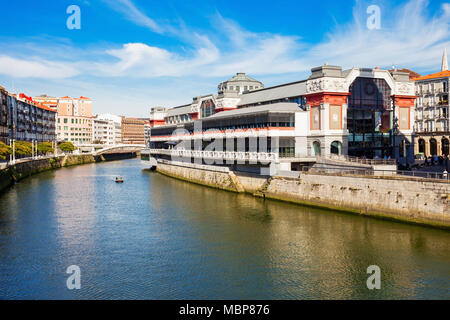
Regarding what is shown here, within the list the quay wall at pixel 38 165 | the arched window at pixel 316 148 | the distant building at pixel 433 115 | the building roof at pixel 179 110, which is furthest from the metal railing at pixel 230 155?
the distant building at pixel 433 115

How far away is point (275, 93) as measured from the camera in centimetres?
8169

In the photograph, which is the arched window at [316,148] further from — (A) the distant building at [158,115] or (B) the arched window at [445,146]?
(A) the distant building at [158,115]

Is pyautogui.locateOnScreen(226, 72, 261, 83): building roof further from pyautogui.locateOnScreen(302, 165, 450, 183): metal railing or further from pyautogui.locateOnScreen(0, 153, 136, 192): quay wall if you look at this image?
pyautogui.locateOnScreen(302, 165, 450, 183): metal railing

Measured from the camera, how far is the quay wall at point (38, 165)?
77562 millimetres

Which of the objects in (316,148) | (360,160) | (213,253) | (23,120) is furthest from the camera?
(23,120)

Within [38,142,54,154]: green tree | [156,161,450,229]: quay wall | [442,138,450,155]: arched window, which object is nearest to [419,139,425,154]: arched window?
[442,138,450,155]: arched window

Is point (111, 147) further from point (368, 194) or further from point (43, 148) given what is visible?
point (368, 194)

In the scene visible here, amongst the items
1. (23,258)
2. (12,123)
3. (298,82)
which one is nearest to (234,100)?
(298,82)

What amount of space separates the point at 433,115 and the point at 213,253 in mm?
87597

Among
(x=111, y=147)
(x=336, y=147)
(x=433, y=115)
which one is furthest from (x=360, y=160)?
(x=111, y=147)

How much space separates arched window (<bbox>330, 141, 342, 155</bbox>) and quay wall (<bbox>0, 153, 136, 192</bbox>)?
56.9 meters

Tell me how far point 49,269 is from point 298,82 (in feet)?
188

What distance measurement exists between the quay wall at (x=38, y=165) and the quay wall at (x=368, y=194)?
47.0m

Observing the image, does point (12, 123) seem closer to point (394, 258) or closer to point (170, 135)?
point (170, 135)
